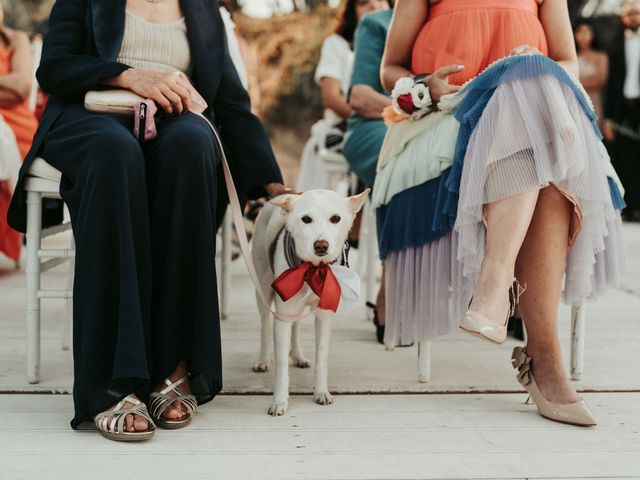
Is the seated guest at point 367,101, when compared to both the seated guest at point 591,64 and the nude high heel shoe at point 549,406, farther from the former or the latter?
the seated guest at point 591,64

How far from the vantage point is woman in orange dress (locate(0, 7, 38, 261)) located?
13.5 feet

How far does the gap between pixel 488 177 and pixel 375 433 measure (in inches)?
26.7

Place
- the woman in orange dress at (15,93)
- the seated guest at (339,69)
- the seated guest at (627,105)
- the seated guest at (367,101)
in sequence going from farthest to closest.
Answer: the seated guest at (627,105)
the woman in orange dress at (15,93)
the seated guest at (339,69)
the seated guest at (367,101)

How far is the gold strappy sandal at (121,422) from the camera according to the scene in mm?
1859

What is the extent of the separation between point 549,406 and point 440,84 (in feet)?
3.02

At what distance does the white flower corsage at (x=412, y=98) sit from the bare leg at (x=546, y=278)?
0.48m

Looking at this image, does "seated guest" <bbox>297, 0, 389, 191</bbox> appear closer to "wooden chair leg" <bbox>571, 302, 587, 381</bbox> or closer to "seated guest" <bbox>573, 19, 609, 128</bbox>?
"wooden chair leg" <bbox>571, 302, 587, 381</bbox>

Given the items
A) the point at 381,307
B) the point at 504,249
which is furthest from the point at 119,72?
the point at 381,307

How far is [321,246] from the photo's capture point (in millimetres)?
2051

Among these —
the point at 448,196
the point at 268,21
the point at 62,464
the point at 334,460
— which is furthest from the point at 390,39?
the point at 268,21

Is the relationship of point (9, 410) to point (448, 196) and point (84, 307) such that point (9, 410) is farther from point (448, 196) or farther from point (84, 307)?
point (448, 196)

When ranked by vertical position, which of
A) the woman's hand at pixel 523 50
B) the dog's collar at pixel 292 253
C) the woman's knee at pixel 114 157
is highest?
the woman's hand at pixel 523 50

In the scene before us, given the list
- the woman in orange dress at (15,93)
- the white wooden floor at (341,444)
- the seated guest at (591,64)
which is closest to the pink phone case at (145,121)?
the white wooden floor at (341,444)

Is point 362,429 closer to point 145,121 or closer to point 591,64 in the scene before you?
point 145,121
